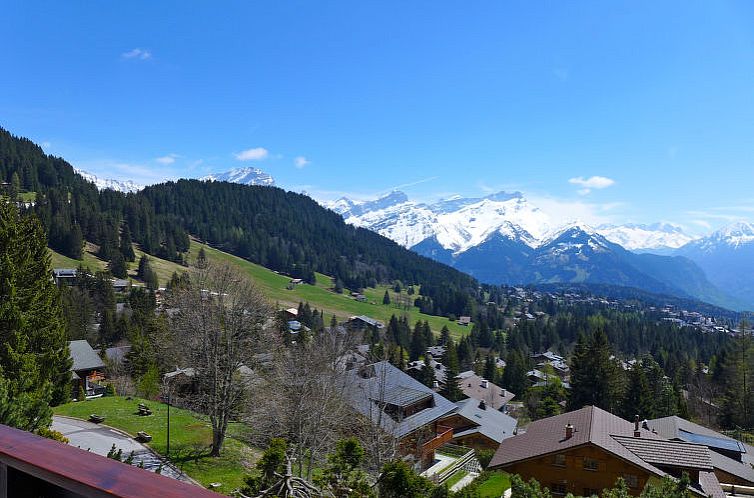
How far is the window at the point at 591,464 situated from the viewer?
26.2m

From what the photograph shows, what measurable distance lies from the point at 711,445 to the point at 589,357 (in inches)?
861

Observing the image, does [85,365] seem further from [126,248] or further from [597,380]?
[126,248]

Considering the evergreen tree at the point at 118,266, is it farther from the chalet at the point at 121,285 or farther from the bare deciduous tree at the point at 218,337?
the bare deciduous tree at the point at 218,337

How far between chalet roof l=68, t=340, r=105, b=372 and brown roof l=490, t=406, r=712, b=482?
39383mm

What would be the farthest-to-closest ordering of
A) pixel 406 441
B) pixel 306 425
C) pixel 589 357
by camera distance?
1. pixel 589 357
2. pixel 406 441
3. pixel 306 425

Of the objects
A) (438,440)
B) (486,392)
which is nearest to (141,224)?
(486,392)

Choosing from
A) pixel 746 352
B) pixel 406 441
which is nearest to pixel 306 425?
pixel 406 441

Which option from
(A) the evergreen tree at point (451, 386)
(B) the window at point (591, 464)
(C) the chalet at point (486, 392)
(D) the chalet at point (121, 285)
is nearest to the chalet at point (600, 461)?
(B) the window at point (591, 464)

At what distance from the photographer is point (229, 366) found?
82.5ft

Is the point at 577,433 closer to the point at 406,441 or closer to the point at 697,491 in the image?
the point at 697,491

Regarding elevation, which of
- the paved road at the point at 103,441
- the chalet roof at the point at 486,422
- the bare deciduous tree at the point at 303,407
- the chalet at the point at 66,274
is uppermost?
the chalet at the point at 66,274

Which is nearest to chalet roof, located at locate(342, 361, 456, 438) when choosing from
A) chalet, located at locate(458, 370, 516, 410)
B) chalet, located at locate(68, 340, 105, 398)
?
chalet, located at locate(68, 340, 105, 398)

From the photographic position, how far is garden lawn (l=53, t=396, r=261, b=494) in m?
22.1

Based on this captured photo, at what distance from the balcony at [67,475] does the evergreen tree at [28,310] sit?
872 inches
